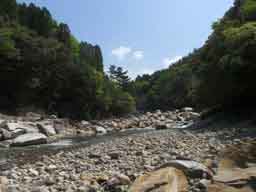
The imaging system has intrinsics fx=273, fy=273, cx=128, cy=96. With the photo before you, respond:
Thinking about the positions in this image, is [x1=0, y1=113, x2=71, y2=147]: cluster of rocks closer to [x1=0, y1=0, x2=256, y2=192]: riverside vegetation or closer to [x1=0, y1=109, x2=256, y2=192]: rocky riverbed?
[x1=0, y1=0, x2=256, y2=192]: riverside vegetation

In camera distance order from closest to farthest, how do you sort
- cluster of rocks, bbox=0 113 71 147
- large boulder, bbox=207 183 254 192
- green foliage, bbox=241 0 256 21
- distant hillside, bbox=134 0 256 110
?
large boulder, bbox=207 183 254 192 → cluster of rocks, bbox=0 113 71 147 → distant hillside, bbox=134 0 256 110 → green foliage, bbox=241 0 256 21

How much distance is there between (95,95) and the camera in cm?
3888

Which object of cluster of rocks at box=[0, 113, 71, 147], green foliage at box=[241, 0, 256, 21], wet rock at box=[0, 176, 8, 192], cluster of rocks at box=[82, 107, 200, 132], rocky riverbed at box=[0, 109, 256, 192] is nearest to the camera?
rocky riverbed at box=[0, 109, 256, 192]

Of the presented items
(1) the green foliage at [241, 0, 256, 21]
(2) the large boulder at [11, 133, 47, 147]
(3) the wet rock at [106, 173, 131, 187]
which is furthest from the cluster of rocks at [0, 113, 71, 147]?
(1) the green foliage at [241, 0, 256, 21]

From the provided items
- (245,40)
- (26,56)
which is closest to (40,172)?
(245,40)

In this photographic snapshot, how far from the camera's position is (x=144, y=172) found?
7102 millimetres

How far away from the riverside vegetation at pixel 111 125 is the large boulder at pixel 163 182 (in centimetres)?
2

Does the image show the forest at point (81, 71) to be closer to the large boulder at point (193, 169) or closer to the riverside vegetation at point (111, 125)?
the riverside vegetation at point (111, 125)

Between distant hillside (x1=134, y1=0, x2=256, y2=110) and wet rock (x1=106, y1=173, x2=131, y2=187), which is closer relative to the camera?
wet rock (x1=106, y1=173, x2=131, y2=187)

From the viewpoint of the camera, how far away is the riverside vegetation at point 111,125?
21.2 feet

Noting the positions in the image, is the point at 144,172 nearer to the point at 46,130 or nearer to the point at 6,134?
the point at 6,134

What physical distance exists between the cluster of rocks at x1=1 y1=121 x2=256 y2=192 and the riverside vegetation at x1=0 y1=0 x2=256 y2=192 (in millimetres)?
26

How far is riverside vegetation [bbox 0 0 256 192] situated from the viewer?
6.48m

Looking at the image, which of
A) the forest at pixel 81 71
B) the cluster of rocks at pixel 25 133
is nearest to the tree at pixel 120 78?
the forest at pixel 81 71
